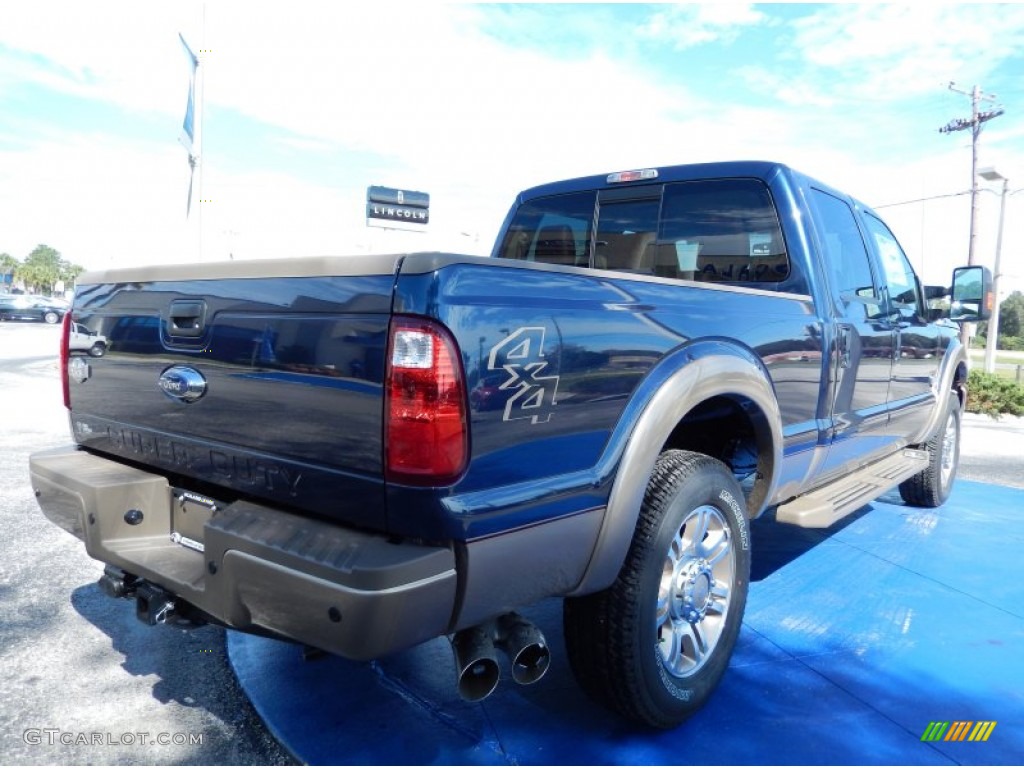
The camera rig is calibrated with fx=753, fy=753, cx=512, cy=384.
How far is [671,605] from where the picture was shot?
254 centimetres

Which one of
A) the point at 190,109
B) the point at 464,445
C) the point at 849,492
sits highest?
the point at 190,109

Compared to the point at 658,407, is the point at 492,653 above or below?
below

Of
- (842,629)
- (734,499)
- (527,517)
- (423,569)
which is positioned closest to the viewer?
(423,569)

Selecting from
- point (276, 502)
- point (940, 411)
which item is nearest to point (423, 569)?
point (276, 502)

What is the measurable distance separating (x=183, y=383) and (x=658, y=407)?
1440 mm

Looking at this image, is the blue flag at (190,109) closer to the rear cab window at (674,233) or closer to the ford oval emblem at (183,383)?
the rear cab window at (674,233)

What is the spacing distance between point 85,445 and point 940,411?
204 inches

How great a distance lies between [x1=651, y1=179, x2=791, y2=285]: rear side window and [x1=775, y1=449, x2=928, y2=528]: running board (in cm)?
103

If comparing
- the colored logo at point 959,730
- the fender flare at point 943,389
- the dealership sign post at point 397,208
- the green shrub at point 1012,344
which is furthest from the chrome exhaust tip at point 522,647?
the green shrub at point 1012,344

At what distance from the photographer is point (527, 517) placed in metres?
1.91

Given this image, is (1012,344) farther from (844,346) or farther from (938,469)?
(844,346)

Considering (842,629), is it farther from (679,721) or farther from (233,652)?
(233,652)

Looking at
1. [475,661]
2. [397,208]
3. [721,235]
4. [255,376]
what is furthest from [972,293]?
[255,376]

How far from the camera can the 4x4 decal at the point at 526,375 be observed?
1.83 meters
